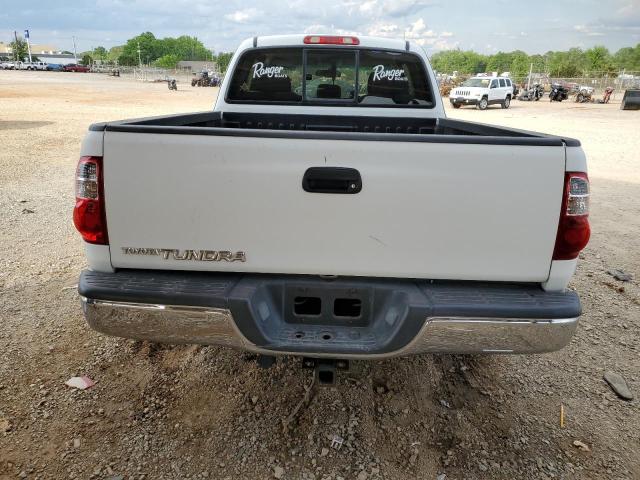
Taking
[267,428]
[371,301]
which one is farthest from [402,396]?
[371,301]

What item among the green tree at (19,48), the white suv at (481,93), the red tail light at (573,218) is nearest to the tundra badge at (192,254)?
the red tail light at (573,218)

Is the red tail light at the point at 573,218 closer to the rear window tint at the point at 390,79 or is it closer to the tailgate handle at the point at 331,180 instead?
the tailgate handle at the point at 331,180

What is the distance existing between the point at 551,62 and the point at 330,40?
414 feet

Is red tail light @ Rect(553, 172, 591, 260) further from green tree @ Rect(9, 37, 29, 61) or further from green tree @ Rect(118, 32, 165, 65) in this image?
green tree @ Rect(118, 32, 165, 65)

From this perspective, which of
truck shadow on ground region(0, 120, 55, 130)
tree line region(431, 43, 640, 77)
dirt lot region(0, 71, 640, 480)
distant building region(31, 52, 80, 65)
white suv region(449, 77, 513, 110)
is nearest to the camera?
dirt lot region(0, 71, 640, 480)

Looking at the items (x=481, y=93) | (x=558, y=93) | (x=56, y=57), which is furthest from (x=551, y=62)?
(x=56, y=57)

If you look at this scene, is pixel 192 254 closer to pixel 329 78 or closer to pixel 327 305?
pixel 327 305

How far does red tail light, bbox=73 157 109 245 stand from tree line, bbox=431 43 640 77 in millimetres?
65878

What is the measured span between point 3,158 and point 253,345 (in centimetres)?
1055

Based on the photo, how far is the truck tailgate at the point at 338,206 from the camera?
2146 mm

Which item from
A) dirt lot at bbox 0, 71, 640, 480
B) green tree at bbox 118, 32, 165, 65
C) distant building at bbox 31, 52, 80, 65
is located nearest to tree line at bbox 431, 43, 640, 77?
dirt lot at bbox 0, 71, 640, 480

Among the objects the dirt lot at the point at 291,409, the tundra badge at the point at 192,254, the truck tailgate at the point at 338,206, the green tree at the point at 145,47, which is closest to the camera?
the truck tailgate at the point at 338,206

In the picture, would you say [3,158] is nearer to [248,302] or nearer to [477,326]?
[248,302]

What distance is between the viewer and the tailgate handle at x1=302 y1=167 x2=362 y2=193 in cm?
216
